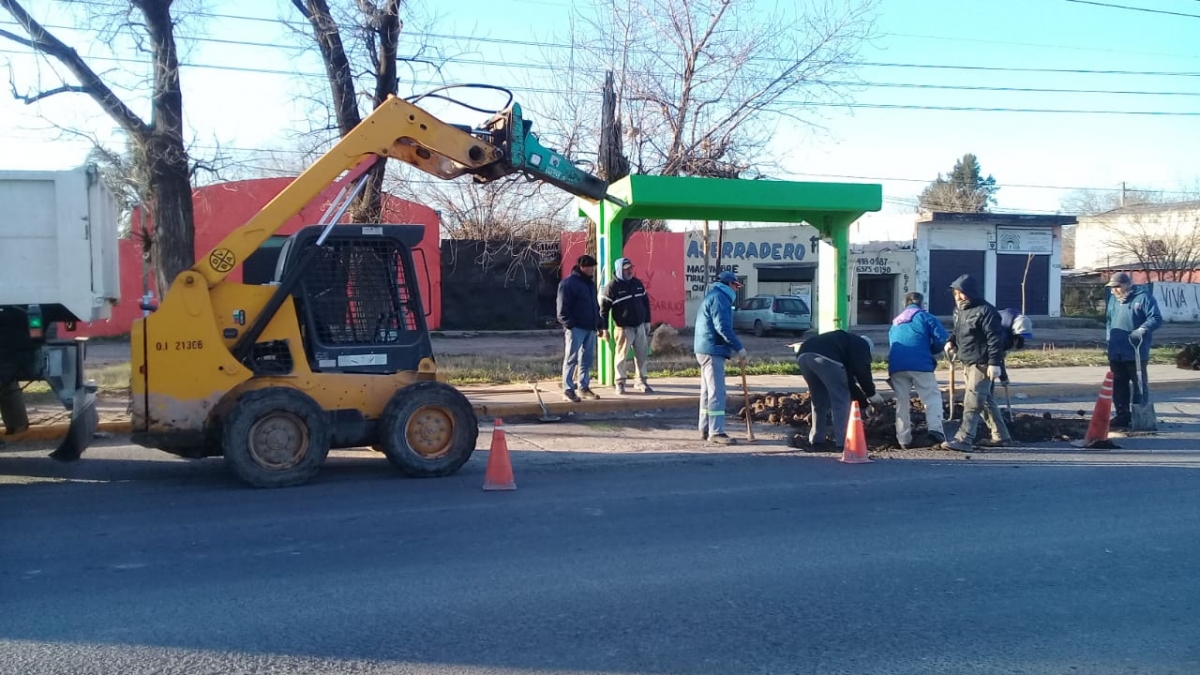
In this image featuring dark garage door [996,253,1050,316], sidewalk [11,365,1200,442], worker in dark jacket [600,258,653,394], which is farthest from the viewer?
dark garage door [996,253,1050,316]

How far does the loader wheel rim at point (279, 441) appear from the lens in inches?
329

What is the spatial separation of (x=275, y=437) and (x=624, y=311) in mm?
6202

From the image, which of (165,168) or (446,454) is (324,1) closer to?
(165,168)

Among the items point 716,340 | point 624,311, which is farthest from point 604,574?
point 624,311

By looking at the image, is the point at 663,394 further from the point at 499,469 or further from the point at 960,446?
the point at 499,469

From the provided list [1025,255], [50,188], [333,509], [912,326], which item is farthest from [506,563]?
[1025,255]

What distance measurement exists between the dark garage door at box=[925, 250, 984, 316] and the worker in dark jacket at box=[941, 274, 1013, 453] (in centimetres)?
3220

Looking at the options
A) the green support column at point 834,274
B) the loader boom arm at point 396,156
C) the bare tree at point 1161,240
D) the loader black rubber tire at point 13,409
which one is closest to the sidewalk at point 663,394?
the loader black rubber tire at point 13,409

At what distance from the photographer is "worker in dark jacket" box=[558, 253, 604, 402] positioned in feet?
42.2

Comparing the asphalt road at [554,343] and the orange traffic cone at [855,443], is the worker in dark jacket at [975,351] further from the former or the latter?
the asphalt road at [554,343]

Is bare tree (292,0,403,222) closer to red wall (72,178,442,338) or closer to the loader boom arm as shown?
the loader boom arm

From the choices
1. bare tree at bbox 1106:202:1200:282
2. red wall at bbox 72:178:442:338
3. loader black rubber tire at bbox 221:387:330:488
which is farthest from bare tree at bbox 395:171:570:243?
bare tree at bbox 1106:202:1200:282

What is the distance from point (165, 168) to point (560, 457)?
325 inches

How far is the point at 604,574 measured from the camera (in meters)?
6.07
